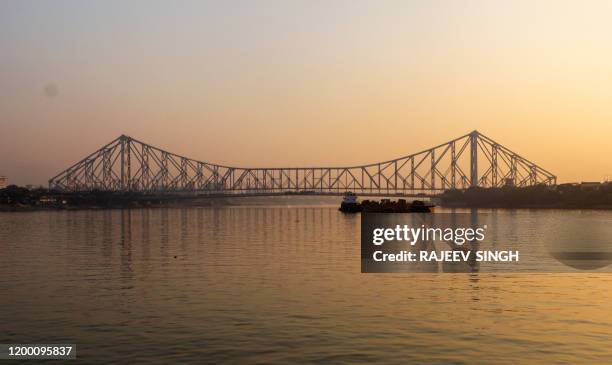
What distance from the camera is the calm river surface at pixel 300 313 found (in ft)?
59.8

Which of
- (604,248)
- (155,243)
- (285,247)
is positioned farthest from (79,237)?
(604,248)

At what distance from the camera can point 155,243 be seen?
185ft

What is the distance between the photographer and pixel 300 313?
2322 cm

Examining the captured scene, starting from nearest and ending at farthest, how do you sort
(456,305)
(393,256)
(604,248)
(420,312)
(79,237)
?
(420,312) < (456,305) < (393,256) < (604,248) < (79,237)

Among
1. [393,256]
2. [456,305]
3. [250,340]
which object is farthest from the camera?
[393,256]

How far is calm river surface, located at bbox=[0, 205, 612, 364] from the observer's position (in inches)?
717

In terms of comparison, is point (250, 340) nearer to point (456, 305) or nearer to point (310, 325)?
point (310, 325)

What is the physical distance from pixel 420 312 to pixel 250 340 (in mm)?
6233
